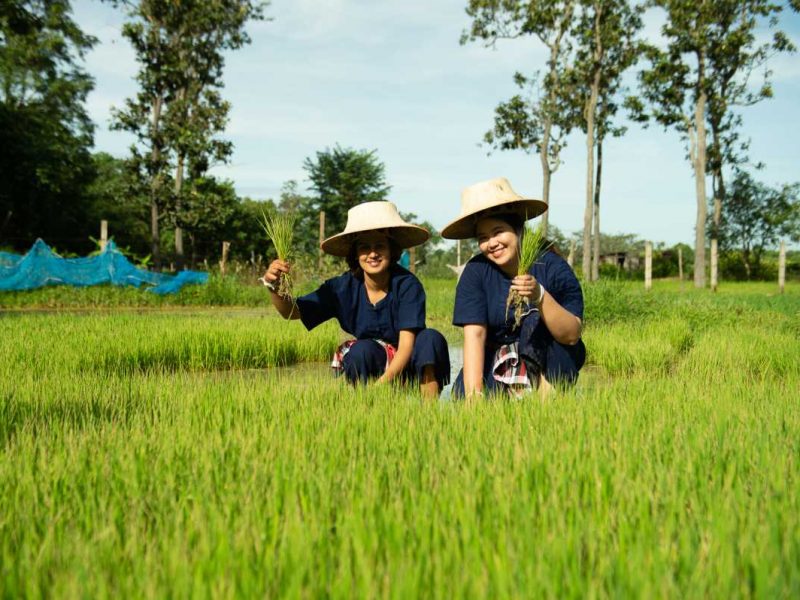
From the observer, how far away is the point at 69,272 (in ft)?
35.0

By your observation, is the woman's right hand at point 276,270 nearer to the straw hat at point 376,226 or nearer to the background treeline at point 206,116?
the straw hat at point 376,226

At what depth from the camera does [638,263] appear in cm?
4484

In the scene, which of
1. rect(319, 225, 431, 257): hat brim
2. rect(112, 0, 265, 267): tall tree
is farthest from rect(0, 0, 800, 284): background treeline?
rect(319, 225, 431, 257): hat brim

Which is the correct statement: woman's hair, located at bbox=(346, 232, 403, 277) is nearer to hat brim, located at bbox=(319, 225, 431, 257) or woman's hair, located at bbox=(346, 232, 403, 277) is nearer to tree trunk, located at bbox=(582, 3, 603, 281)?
hat brim, located at bbox=(319, 225, 431, 257)

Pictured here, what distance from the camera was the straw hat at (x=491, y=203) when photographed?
2.71 metres

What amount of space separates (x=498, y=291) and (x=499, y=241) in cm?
25

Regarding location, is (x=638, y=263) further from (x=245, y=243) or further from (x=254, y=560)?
(x=254, y=560)

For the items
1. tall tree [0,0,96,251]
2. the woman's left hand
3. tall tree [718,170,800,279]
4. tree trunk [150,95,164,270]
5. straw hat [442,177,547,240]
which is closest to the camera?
the woman's left hand

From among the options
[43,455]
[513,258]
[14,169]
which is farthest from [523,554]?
[14,169]

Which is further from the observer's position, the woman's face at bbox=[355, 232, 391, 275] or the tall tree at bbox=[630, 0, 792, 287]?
the tall tree at bbox=[630, 0, 792, 287]

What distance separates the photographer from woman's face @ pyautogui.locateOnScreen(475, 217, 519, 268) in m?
2.77

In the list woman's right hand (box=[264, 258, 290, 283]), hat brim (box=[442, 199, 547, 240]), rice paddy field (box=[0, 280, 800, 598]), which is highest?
hat brim (box=[442, 199, 547, 240])

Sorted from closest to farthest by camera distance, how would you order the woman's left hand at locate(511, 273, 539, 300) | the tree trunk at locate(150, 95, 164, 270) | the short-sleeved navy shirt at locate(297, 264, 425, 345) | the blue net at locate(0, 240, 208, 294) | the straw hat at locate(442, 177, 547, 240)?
the woman's left hand at locate(511, 273, 539, 300)
the straw hat at locate(442, 177, 547, 240)
the short-sleeved navy shirt at locate(297, 264, 425, 345)
the blue net at locate(0, 240, 208, 294)
the tree trunk at locate(150, 95, 164, 270)

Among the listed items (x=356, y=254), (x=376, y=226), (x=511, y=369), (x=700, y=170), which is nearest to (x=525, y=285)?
(x=511, y=369)
